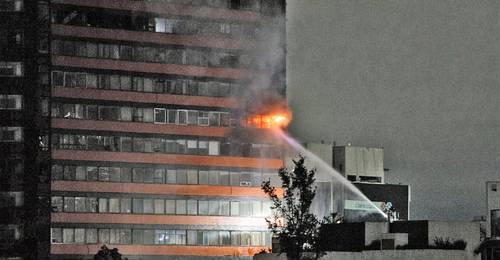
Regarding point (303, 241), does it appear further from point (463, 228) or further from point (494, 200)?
point (494, 200)

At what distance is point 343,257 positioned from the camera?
133375 mm

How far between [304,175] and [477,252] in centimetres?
1740

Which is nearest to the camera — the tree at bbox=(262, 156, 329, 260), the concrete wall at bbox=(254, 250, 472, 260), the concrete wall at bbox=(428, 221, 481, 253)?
the concrete wall at bbox=(254, 250, 472, 260)

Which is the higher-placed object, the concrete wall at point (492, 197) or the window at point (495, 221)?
the concrete wall at point (492, 197)

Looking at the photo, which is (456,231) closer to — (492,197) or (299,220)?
(299,220)

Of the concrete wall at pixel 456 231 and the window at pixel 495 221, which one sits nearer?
the concrete wall at pixel 456 231

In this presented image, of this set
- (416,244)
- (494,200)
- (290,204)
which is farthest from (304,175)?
(494,200)

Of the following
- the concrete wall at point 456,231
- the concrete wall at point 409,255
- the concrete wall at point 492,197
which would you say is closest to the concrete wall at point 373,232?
the concrete wall at point 409,255

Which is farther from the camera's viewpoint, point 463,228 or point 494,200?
point 494,200

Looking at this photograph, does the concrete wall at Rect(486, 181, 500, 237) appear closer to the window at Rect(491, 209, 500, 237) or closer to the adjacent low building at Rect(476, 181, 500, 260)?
the adjacent low building at Rect(476, 181, 500, 260)

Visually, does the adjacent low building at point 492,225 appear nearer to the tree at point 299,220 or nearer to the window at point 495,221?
the window at point 495,221

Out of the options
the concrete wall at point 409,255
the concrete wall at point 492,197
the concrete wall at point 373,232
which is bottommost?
the concrete wall at point 409,255

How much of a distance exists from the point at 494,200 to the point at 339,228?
43.4m

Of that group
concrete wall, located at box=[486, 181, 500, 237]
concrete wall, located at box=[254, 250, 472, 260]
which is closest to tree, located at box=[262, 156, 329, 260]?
concrete wall, located at box=[254, 250, 472, 260]
